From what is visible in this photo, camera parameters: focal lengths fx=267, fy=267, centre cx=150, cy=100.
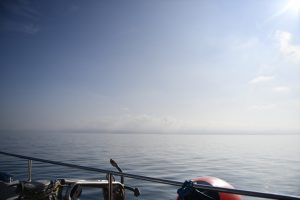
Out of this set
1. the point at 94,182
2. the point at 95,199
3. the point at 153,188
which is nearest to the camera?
the point at 94,182

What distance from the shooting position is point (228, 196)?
4254 millimetres

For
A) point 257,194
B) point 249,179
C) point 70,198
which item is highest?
point 257,194

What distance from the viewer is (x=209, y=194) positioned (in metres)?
4.09

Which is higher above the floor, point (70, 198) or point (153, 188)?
point (70, 198)

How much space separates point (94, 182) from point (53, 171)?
61.3ft

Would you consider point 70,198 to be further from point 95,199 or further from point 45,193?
point 95,199

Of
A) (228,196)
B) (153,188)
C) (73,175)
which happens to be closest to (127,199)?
(153,188)

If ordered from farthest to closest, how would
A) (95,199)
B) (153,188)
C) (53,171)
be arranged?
(53,171) < (153,188) < (95,199)

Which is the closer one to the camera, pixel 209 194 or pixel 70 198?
pixel 209 194

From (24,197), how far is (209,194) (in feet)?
10.2

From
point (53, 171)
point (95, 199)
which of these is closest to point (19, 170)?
point (53, 171)

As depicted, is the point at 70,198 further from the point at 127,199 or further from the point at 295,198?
the point at 127,199

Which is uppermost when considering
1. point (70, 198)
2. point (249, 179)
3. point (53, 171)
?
point (70, 198)

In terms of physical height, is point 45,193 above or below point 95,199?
above
